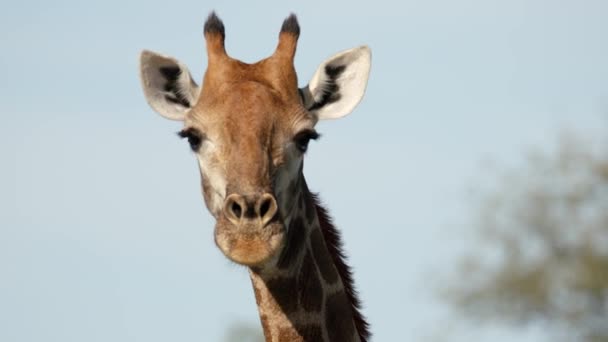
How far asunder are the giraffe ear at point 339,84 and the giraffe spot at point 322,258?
42.2 inches

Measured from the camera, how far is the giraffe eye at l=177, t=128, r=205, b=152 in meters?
14.1

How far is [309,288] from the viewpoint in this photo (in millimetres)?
14023

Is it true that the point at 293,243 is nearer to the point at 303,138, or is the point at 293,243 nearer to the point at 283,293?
the point at 283,293

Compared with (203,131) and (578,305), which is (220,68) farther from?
(578,305)

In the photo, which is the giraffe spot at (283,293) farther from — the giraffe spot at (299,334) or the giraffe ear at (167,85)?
the giraffe ear at (167,85)

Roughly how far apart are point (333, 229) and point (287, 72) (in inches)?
52.8

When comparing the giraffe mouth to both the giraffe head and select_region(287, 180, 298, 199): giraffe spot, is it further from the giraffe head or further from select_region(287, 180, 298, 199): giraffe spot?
select_region(287, 180, 298, 199): giraffe spot

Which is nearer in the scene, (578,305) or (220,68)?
(220,68)

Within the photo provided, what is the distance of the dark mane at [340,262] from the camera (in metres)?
14.6

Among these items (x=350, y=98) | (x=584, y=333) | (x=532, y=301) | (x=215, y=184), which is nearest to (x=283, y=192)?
(x=215, y=184)

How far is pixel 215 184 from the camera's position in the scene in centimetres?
1381

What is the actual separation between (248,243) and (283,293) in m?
0.98

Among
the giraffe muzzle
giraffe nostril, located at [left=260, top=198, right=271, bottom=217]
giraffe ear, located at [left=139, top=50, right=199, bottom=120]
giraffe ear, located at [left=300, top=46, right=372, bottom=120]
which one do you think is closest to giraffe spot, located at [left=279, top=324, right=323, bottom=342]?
the giraffe muzzle

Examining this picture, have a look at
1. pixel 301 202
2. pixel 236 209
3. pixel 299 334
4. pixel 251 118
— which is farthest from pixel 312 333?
pixel 251 118
